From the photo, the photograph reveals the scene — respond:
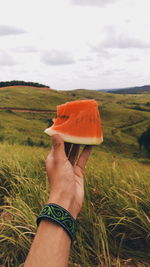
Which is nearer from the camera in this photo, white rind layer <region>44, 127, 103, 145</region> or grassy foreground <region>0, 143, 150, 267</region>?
white rind layer <region>44, 127, 103, 145</region>

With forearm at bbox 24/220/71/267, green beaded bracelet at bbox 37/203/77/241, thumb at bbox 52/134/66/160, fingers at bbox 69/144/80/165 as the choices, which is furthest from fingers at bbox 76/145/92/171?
forearm at bbox 24/220/71/267

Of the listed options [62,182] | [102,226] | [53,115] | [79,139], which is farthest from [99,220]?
[53,115]

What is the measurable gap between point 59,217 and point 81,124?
3.92 ft

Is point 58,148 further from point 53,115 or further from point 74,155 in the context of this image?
point 53,115

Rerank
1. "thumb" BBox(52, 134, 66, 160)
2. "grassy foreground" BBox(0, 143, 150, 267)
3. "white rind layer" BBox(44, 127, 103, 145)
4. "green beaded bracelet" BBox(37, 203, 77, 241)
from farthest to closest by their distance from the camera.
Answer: "grassy foreground" BBox(0, 143, 150, 267) → "white rind layer" BBox(44, 127, 103, 145) → "thumb" BBox(52, 134, 66, 160) → "green beaded bracelet" BBox(37, 203, 77, 241)

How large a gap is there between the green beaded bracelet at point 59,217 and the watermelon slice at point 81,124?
34.0 inches

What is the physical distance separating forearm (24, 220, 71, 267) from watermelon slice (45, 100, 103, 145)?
103cm

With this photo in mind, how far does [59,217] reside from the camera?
5.96 ft

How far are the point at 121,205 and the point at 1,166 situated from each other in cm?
291

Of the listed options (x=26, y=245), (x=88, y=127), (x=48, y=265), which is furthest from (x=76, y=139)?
(x=26, y=245)

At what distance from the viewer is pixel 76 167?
103 inches

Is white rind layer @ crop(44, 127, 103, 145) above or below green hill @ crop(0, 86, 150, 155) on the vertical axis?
above

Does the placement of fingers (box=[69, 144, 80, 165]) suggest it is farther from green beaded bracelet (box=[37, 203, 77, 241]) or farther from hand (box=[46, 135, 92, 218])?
green beaded bracelet (box=[37, 203, 77, 241])

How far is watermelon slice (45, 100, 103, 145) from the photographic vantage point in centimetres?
269
